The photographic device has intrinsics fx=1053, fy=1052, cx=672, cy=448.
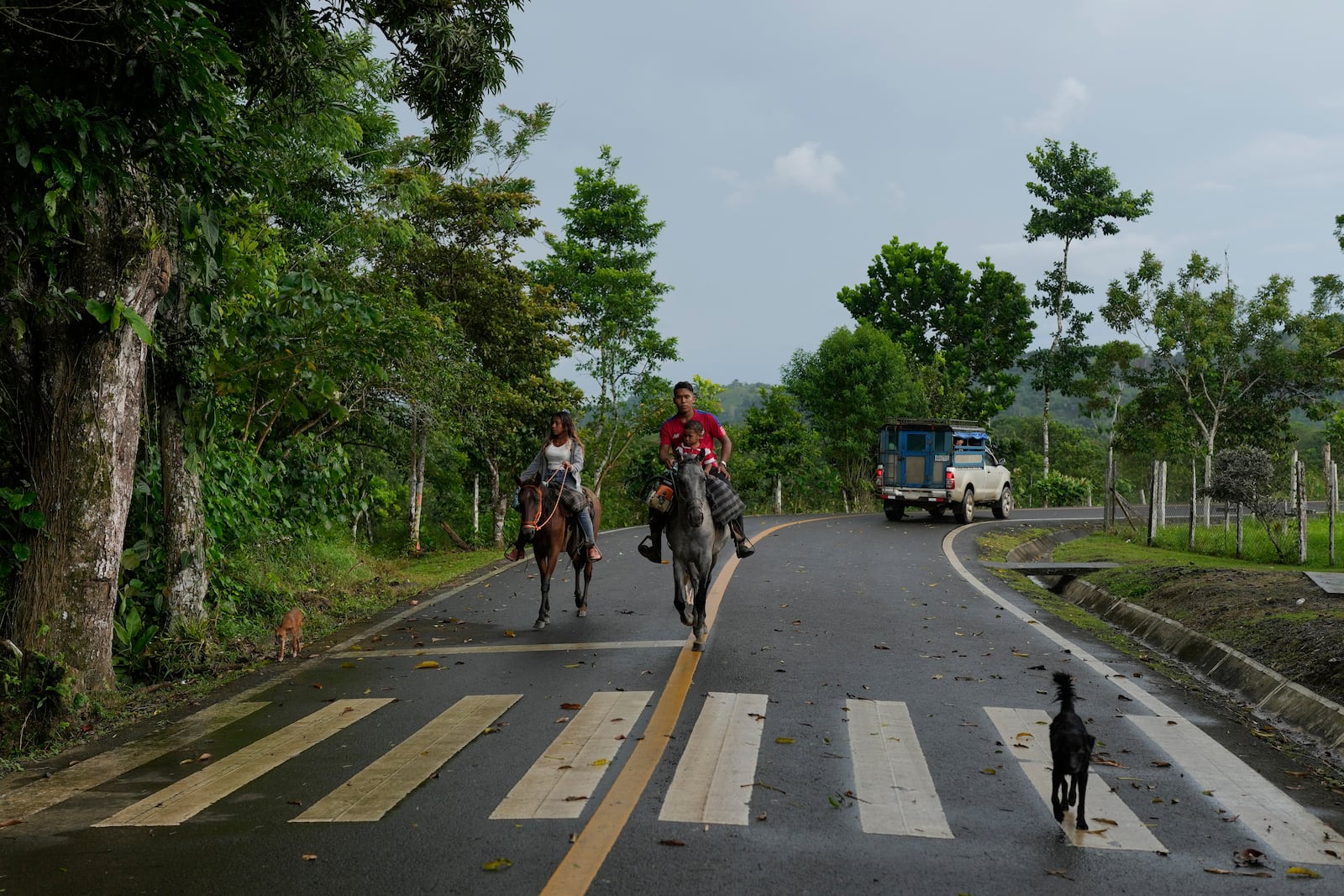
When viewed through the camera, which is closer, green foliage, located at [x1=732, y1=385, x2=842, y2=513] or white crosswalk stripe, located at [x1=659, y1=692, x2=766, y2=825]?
white crosswalk stripe, located at [x1=659, y1=692, x2=766, y2=825]

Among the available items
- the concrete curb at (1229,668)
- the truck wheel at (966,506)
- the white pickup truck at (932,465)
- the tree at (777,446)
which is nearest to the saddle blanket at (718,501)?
the concrete curb at (1229,668)

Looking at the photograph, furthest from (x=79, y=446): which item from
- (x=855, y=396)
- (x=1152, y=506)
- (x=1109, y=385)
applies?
(x=1109, y=385)

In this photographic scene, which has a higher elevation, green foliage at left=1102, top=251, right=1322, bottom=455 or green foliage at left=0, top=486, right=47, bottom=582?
green foliage at left=1102, top=251, right=1322, bottom=455

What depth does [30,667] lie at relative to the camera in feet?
25.0

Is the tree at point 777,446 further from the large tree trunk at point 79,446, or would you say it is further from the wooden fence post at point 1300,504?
the large tree trunk at point 79,446

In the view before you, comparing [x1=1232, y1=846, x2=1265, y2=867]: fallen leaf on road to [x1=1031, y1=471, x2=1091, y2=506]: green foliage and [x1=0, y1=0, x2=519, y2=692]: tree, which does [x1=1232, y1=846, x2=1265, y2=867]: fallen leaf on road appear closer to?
[x1=0, y1=0, x2=519, y2=692]: tree

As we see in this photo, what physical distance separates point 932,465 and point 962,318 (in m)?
24.7

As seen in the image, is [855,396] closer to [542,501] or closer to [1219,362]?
[1219,362]

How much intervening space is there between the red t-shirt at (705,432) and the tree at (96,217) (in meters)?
4.12

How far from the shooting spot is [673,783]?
5.70m

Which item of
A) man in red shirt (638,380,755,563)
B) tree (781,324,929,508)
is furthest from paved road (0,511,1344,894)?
tree (781,324,929,508)

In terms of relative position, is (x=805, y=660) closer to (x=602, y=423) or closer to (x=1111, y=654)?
(x=1111, y=654)

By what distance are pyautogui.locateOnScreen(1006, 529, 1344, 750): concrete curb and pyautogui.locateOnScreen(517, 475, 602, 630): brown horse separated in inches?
246

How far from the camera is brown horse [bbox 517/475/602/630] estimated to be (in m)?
11.1
